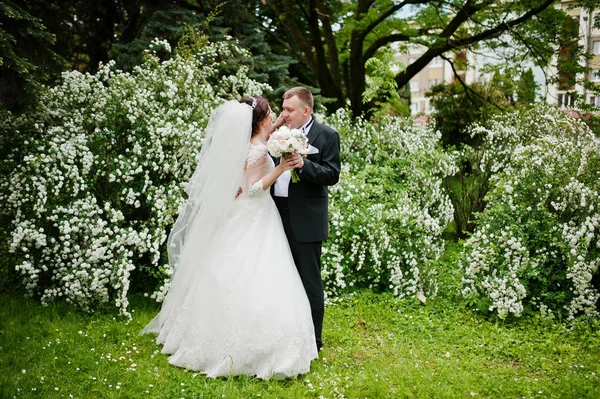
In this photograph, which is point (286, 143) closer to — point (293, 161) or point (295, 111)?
point (293, 161)

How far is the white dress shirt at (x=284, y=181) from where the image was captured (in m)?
4.64

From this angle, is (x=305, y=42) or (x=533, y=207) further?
(x=305, y=42)

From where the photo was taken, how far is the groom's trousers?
460 cm

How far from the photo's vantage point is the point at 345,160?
28.9 ft

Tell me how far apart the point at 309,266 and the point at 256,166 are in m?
1.01

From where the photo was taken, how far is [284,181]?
468cm

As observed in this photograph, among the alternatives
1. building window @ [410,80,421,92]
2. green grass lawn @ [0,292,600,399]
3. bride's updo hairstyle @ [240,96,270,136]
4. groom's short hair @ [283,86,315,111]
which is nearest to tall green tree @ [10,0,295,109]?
bride's updo hairstyle @ [240,96,270,136]

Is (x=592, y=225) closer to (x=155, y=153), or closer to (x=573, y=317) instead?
(x=573, y=317)

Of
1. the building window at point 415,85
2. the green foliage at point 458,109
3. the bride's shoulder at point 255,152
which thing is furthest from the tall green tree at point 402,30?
the building window at point 415,85

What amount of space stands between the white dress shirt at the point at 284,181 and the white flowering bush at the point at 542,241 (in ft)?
8.65

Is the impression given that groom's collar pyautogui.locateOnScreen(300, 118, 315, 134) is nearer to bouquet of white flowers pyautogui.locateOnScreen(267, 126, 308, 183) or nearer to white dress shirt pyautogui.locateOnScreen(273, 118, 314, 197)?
white dress shirt pyautogui.locateOnScreen(273, 118, 314, 197)

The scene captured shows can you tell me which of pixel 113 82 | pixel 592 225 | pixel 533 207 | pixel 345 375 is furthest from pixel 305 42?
pixel 345 375

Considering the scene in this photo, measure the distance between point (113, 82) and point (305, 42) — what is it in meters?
6.41

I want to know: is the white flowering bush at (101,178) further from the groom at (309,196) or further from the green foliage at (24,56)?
the groom at (309,196)
